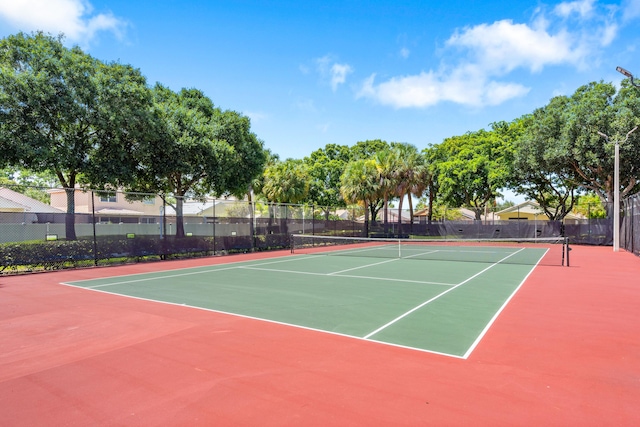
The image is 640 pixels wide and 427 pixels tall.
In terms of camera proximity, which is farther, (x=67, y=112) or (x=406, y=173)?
(x=406, y=173)

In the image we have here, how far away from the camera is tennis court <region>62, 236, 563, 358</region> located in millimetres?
6637

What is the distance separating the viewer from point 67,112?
16.1 metres

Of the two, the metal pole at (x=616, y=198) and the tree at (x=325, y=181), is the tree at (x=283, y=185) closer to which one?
the tree at (x=325, y=181)

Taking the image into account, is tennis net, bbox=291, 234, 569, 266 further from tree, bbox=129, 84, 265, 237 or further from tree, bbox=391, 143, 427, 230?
tree, bbox=391, 143, 427, 230

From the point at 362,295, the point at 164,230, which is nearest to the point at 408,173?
the point at 164,230

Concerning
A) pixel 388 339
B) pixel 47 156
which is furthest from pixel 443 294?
pixel 47 156

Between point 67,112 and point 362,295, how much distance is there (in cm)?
1457

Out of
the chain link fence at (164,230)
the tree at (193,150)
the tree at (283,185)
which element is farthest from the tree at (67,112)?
the tree at (283,185)

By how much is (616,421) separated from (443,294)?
6200 mm

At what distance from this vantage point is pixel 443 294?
9844 mm

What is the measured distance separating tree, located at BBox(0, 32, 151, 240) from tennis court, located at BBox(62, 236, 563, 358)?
23.4 feet

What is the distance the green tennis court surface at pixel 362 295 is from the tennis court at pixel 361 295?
2cm

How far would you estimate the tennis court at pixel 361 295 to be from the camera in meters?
6.64

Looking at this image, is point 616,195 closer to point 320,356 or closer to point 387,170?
point 387,170
